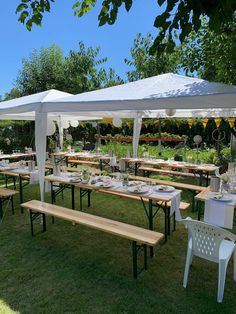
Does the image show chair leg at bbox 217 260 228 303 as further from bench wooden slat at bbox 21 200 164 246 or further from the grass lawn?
bench wooden slat at bbox 21 200 164 246

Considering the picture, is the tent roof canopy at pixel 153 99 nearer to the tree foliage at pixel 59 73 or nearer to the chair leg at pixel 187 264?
the chair leg at pixel 187 264

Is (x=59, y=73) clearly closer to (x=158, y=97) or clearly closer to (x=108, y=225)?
(x=158, y=97)

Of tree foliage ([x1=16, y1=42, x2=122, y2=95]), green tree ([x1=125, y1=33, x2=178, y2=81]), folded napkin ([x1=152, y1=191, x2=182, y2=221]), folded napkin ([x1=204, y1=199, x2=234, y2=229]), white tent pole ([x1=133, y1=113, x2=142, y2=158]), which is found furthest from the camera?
tree foliage ([x1=16, y1=42, x2=122, y2=95])

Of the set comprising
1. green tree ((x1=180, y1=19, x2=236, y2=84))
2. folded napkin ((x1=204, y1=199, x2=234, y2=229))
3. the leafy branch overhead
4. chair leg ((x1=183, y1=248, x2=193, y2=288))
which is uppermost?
green tree ((x1=180, y1=19, x2=236, y2=84))

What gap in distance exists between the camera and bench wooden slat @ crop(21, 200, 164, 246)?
114 inches

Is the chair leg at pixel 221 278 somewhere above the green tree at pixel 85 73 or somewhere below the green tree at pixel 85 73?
below

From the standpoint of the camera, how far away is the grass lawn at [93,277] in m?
2.48

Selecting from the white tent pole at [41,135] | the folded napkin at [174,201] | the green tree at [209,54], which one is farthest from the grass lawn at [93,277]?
the green tree at [209,54]

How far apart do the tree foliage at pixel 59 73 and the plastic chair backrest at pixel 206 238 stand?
1564 centimetres

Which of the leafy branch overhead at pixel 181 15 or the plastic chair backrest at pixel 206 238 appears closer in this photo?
the leafy branch overhead at pixel 181 15

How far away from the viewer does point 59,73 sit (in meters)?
17.4

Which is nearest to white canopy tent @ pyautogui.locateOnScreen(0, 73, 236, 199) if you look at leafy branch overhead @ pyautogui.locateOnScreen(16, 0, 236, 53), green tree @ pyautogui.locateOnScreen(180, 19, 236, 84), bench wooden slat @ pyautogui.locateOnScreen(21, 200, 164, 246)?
green tree @ pyautogui.locateOnScreen(180, 19, 236, 84)

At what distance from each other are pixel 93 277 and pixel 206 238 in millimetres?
1356

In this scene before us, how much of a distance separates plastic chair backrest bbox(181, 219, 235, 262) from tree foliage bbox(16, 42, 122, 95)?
51.3 ft
